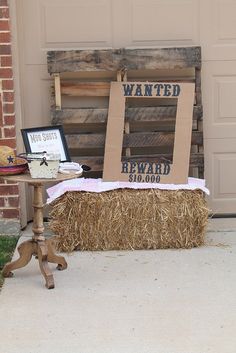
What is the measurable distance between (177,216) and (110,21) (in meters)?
1.74

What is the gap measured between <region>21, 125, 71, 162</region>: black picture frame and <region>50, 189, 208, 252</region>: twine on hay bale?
17.2 inches

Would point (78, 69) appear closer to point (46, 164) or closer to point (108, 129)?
point (108, 129)

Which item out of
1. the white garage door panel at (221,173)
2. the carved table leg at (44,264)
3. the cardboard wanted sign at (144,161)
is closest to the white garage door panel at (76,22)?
the cardboard wanted sign at (144,161)

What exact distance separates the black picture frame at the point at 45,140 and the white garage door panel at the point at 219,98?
5.00ft

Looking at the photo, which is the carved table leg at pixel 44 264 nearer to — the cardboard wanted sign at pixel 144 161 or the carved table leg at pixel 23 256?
the carved table leg at pixel 23 256

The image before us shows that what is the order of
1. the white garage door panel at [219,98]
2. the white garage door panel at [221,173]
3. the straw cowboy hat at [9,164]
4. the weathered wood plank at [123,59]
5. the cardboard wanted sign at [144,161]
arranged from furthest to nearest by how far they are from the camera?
the white garage door panel at [221,173] → the white garage door panel at [219,98] → the weathered wood plank at [123,59] → the cardboard wanted sign at [144,161] → the straw cowboy hat at [9,164]

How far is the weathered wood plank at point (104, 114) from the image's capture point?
5086mm

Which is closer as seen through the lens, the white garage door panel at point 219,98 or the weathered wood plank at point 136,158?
the weathered wood plank at point 136,158

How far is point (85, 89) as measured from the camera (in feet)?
16.9

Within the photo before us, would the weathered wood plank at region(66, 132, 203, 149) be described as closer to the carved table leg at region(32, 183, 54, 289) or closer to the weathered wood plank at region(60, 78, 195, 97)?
the weathered wood plank at region(60, 78, 195, 97)

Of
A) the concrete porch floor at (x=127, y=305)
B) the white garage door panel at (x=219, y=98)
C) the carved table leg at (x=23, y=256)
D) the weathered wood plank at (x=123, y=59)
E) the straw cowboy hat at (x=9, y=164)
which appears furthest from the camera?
the white garage door panel at (x=219, y=98)

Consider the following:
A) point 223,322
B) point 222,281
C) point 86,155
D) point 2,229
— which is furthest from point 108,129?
point 223,322

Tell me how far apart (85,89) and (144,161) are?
758mm

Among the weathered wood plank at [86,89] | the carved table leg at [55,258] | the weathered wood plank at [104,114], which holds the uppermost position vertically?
the weathered wood plank at [86,89]
